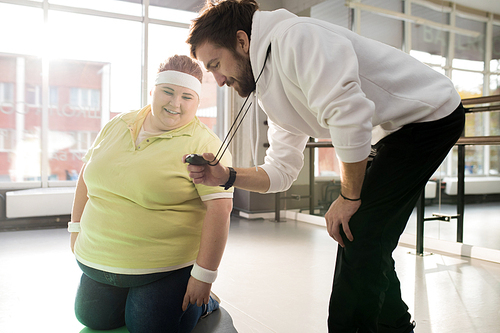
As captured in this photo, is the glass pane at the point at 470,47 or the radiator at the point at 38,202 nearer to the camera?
the glass pane at the point at 470,47

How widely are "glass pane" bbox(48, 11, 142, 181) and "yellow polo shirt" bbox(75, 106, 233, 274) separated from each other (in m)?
3.60

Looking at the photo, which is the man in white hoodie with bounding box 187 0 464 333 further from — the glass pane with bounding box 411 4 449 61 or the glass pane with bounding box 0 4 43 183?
the glass pane with bounding box 0 4 43 183

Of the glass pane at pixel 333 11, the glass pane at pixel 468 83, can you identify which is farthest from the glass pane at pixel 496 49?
the glass pane at pixel 333 11

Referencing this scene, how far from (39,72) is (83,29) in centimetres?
72

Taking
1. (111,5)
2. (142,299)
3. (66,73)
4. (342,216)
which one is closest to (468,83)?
(342,216)

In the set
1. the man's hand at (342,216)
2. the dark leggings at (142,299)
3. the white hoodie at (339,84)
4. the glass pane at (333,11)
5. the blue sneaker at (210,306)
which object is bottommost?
the blue sneaker at (210,306)

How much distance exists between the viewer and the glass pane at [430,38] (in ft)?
11.1

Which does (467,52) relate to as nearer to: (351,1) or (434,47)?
(434,47)

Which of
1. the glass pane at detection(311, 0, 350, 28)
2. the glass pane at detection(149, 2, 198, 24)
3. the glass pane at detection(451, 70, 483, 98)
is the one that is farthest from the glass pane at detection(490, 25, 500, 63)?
the glass pane at detection(149, 2, 198, 24)

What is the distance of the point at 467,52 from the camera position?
320 cm

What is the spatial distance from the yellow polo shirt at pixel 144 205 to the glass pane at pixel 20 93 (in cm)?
356

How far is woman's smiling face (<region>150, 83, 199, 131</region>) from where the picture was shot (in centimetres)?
153

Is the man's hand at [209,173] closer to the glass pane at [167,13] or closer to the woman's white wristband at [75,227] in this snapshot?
the woman's white wristband at [75,227]

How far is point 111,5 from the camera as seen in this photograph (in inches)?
195
